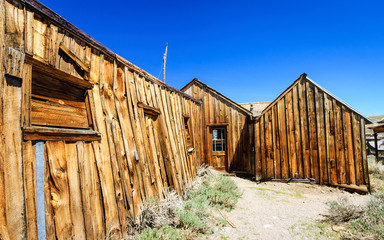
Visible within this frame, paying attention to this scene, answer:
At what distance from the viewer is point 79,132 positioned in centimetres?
288

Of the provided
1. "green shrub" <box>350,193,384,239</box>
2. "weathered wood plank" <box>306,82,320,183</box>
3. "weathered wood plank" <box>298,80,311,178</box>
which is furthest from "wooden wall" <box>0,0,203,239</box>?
"weathered wood plank" <box>306,82,320,183</box>

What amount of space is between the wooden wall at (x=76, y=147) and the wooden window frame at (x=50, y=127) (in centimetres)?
2

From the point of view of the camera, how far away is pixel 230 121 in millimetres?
10094

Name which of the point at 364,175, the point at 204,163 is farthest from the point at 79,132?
the point at 364,175

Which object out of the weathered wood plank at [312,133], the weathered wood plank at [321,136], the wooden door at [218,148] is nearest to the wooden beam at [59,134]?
the wooden door at [218,148]

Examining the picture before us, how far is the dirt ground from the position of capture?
4318 millimetres

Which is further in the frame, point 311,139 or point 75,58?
point 311,139

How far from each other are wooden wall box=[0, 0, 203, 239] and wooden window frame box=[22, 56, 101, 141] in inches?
0.8

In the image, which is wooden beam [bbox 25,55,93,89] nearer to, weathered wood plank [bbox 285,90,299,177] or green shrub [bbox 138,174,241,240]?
green shrub [bbox 138,174,241,240]

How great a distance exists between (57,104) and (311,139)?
859cm

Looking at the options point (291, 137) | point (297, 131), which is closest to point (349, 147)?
point (297, 131)

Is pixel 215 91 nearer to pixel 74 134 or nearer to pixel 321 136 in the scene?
pixel 321 136

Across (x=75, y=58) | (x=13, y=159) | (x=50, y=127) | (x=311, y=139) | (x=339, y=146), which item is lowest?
(x=339, y=146)

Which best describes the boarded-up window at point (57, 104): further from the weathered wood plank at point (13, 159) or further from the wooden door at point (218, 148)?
the wooden door at point (218, 148)
